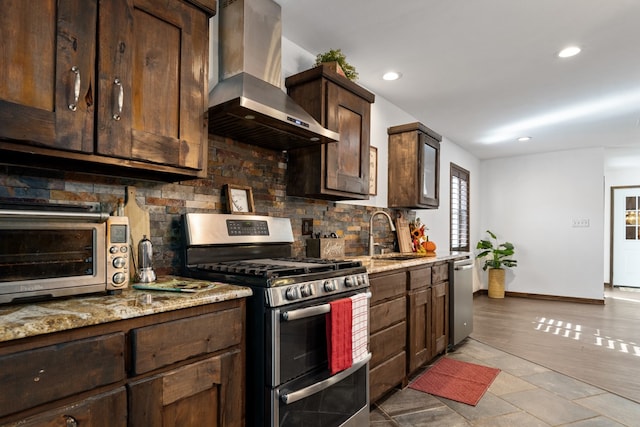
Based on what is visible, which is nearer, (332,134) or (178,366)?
(178,366)

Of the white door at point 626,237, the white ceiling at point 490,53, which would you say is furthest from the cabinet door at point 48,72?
the white door at point 626,237

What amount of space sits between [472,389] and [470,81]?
2703 mm

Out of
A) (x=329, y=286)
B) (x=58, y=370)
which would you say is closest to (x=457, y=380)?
(x=329, y=286)

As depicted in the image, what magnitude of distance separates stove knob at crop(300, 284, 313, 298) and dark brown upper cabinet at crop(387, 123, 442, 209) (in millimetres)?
2382

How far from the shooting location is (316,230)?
9.52ft

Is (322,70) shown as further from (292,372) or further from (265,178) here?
(292,372)

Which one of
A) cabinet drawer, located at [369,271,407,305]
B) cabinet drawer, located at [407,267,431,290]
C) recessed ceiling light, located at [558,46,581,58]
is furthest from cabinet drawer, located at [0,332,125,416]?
recessed ceiling light, located at [558,46,581,58]

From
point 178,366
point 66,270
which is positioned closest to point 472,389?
point 178,366

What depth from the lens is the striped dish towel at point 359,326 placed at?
6.29 ft

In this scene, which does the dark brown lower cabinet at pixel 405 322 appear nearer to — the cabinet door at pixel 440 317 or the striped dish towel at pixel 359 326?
the cabinet door at pixel 440 317

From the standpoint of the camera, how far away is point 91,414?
3.43 ft

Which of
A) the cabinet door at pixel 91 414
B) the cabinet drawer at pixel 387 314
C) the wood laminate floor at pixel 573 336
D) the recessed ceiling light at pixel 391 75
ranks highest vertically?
the recessed ceiling light at pixel 391 75

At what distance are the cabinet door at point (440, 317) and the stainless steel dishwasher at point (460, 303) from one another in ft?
0.24

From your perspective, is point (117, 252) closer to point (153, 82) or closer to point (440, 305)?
point (153, 82)
